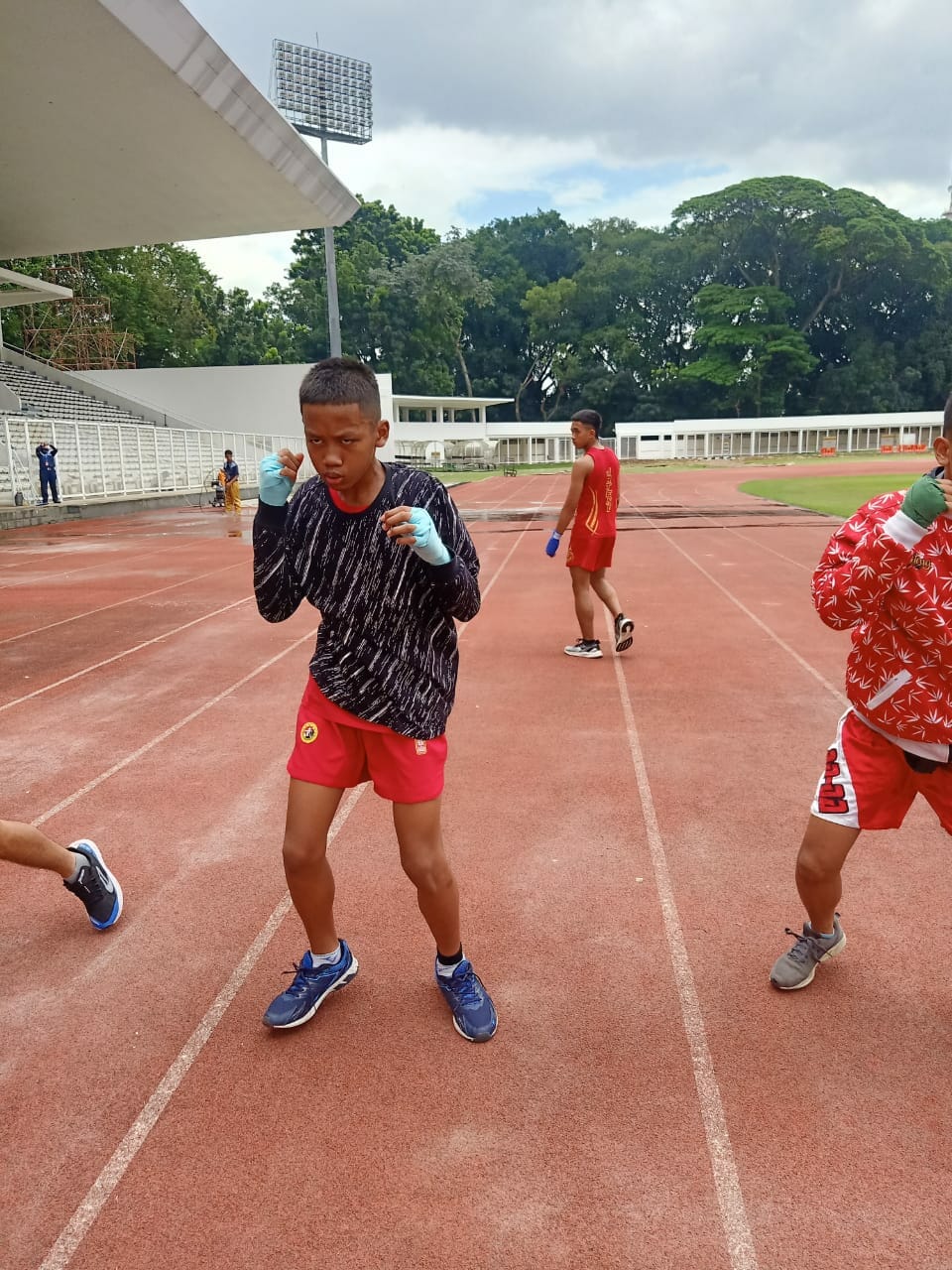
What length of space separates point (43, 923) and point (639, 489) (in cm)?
2999

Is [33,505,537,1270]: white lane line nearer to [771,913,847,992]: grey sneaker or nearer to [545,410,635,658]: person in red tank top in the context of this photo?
[771,913,847,992]: grey sneaker

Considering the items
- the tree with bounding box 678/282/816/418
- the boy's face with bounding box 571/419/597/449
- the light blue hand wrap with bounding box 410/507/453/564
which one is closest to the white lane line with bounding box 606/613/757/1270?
the light blue hand wrap with bounding box 410/507/453/564

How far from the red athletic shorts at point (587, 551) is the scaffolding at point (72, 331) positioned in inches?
1608

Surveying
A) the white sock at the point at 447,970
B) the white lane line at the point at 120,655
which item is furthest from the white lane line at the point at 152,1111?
the white lane line at the point at 120,655

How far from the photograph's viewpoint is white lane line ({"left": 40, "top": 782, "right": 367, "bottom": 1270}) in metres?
1.93

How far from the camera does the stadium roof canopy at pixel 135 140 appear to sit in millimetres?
13094

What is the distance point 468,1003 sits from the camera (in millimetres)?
2621

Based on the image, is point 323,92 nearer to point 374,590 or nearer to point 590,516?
point 590,516

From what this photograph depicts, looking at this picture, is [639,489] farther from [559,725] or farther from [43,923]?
[43,923]

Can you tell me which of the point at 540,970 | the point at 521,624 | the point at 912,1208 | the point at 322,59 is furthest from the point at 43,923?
the point at 322,59

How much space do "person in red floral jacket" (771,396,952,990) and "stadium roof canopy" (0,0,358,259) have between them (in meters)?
13.5

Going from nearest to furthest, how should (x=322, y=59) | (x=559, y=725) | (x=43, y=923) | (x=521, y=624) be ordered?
(x=43, y=923) < (x=559, y=725) < (x=521, y=624) < (x=322, y=59)

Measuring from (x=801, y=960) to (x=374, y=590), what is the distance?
1.70 m

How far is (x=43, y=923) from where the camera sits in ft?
10.8
